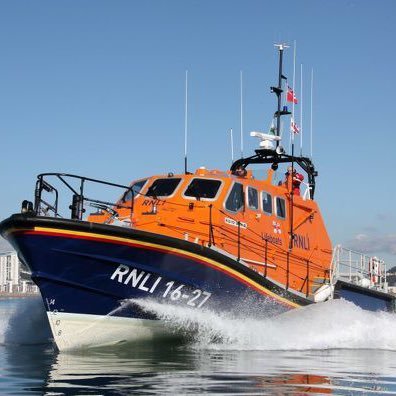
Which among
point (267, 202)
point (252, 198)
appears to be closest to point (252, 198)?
point (252, 198)

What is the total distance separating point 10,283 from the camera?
269 ft

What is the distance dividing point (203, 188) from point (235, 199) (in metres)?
0.56

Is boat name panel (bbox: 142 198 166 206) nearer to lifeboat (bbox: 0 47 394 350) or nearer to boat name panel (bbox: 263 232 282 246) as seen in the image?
lifeboat (bbox: 0 47 394 350)

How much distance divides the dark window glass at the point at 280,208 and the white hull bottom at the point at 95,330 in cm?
351

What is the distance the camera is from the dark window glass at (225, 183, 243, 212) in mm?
10516

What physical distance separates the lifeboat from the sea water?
246 millimetres

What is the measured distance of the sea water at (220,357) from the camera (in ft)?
19.5

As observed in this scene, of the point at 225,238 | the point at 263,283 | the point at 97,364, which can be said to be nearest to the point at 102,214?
the point at 225,238

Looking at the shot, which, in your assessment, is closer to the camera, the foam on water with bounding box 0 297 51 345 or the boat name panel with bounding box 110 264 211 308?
the boat name panel with bounding box 110 264 211 308

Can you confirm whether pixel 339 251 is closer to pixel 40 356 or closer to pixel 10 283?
pixel 40 356

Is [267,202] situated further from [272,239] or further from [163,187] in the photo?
[163,187]

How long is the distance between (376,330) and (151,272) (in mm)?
4468

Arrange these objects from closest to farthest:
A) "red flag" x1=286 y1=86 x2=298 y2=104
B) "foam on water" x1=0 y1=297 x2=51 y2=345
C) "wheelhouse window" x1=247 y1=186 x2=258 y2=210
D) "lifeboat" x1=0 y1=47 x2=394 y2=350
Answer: "lifeboat" x1=0 y1=47 x2=394 y2=350
"wheelhouse window" x1=247 y1=186 x2=258 y2=210
"foam on water" x1=0 y1=297 x2=51 y2=345
"red flag" x1=286 y1=86 x2=298 y2=104

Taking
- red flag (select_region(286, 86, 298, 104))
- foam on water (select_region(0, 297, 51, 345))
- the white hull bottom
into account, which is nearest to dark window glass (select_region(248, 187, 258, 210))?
the white hull bottom
